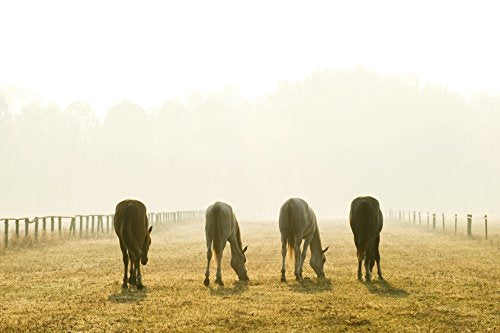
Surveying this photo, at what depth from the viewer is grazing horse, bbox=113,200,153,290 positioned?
13827 mm

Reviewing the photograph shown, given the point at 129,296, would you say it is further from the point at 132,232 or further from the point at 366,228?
the point at 366,228

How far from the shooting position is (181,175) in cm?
13825

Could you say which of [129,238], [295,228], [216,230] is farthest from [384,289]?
[129,238]

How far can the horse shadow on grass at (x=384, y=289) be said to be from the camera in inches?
491

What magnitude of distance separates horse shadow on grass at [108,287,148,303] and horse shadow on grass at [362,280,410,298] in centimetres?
509

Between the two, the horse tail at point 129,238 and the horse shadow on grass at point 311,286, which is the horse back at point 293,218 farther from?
the horse tail at point 129,238

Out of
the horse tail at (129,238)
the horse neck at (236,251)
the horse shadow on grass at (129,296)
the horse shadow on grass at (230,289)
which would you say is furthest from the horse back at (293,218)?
the horse shadow on grass at (129,296)

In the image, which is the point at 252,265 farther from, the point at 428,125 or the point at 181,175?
the point at 428,125

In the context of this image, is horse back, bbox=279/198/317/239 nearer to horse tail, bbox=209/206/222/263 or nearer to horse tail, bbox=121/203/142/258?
horse tail, bbox=209/206/222/263

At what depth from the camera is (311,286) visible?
14.0 m

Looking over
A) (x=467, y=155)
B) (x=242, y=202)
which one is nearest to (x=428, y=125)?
(x=467, y=155)

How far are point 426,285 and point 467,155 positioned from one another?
14770 centimetres

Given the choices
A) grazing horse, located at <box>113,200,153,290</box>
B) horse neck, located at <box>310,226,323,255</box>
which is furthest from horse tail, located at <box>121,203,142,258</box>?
horse neck, located at <box>310,226,323,255</box>

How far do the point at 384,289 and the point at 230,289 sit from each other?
141 inches
